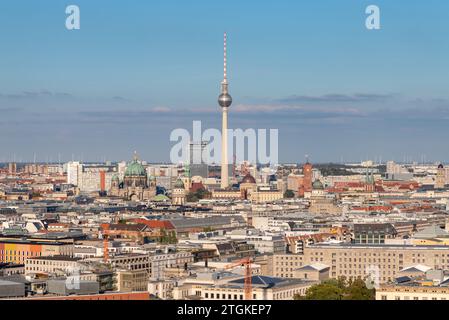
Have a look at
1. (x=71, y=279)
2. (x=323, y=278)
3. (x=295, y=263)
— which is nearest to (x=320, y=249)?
(x=295, y=263)

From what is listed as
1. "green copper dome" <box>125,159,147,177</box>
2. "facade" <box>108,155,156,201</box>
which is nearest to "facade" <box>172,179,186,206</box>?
"facade" <box>108,155,156,201</box>

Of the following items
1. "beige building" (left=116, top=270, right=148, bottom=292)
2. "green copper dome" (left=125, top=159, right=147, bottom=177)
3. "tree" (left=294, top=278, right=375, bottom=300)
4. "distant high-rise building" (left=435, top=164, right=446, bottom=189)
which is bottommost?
"beige building" (left=116, top=270, right=148, bottom=292)

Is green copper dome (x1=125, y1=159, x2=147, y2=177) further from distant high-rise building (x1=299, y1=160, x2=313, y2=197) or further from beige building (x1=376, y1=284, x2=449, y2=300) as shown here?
beige building (x1=376, y1=284, x2=449, y2=300)

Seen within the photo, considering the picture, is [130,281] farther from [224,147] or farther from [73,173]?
[73,173]

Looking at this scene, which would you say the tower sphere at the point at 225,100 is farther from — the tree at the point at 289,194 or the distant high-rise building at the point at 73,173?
the distant high-rise building at the point at 73,173

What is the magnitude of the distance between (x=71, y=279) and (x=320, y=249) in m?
13.6

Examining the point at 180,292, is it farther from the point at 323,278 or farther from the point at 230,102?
the point at 230,102

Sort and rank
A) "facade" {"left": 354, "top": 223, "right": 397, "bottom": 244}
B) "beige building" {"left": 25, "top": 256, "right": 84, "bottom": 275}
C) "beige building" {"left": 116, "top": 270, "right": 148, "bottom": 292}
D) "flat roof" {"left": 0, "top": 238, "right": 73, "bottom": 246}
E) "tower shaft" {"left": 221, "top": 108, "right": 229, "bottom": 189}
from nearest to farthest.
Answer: "beige building" {"left": 116, "top": 270, "right": 148, "bottom": 292}, "beige building" {"left": 25, "top": 256, "right": 84, "bottom": 275}, "flat roof" {"left": 0, "top": 238, "right": 73, "bottom": 246}, "facade" {"left": 354, "top": 223, "right": 397, "bottom": 244}, "tower shaft" {"left": 221, "top": 108, "right": 229, "bottom": 189}

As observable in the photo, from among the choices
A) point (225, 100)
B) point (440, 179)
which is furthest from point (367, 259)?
point (440, 179)

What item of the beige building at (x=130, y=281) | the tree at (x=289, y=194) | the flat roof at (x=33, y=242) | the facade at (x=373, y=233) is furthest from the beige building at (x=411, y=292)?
the tree at (x=289, y=194)

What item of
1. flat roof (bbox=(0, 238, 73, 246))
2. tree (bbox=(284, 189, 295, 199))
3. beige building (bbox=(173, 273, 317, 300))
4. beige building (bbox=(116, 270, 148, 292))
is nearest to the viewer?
beige building (bbox=(173, 273, 317, 300))

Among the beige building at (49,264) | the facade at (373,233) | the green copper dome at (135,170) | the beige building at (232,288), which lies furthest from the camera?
the green copper dome at (135,170)

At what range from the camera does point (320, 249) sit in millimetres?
35469

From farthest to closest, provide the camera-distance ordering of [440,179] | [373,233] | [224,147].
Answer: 1. [440,179]
2. [224,147]
3. [373,233]
